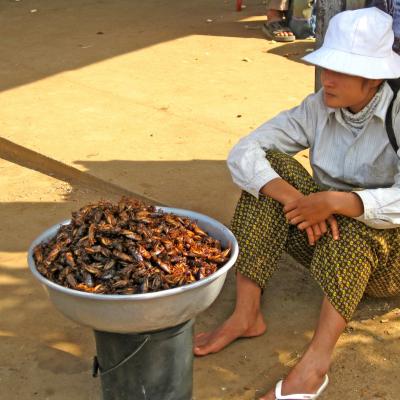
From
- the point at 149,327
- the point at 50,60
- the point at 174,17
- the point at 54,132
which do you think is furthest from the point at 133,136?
the point at 174,17

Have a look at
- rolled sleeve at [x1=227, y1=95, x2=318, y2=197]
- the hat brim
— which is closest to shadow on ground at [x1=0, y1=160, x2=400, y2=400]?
rolled sleeve at [x1=227, y1=95, x2=318, y2=197]

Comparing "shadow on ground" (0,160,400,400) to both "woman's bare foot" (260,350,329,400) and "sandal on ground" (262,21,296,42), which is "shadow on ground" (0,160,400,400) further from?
"sandal on ground" (262,21,296,42)

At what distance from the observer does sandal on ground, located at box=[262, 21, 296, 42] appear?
26.0 feet

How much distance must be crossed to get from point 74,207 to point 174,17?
4830 mm

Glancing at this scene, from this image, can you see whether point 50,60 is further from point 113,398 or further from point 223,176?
point 113,398

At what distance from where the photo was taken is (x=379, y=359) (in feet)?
10.5

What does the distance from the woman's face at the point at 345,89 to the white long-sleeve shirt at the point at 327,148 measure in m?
0.08

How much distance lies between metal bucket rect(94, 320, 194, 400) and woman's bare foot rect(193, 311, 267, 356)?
0.45m

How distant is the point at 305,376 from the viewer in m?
2.94

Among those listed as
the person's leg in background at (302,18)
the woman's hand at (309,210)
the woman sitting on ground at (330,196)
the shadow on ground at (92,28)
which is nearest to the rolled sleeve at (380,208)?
the woman sitting on ground at (330,196)

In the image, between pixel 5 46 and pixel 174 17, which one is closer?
pixel 5 46

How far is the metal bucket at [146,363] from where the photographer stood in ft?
8.50

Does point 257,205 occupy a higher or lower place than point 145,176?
higher

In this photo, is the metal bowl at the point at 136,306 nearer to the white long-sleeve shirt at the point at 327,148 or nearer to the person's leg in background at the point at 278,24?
the white long-sleeve shirt at the point at 327,148
